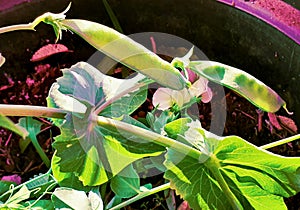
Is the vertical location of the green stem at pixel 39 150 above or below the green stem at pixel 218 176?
below

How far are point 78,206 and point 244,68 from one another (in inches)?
10.3

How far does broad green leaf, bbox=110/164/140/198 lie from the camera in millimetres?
464

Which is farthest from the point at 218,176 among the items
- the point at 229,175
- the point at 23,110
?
the point at 23,110

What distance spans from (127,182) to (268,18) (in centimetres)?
20

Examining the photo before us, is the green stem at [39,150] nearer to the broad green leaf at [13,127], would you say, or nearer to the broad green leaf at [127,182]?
the broad green leaf at [127,182]

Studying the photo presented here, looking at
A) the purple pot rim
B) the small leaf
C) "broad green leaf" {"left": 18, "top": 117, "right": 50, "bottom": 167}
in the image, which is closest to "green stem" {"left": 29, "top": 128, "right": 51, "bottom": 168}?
"broad green leaf" {"left": 18, "top": 117, "right": 50, "bottom": 167}

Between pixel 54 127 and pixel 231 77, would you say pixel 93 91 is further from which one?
pixel 54 127

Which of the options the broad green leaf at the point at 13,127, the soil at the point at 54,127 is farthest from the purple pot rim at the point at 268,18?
the broad green leaf at the point at 13,127

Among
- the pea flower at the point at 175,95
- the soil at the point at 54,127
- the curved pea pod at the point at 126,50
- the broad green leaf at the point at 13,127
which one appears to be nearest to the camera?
the broad green leaf at the point at 13,127

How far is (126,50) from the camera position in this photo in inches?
14.7

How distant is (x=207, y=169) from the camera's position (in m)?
0.43

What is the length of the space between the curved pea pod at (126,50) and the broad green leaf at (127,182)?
0.35 feet

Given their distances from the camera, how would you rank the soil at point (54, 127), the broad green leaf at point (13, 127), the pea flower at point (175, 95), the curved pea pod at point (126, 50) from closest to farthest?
the broad green leaf at point (13, 127) → the curved pea pod at point (126, 50) → the pea flower at point (175, 95) → the soil at point (54, 127)

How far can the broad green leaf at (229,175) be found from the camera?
41 centimetres
